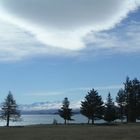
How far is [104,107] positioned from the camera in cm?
11100

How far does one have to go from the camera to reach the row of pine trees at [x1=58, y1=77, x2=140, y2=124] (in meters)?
108

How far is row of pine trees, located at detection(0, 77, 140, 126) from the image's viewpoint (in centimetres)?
10800

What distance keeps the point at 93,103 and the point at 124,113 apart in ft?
43.5

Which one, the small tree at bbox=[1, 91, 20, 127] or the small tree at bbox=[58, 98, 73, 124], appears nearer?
the small tree at bbox=[1, 91, 20, 127]

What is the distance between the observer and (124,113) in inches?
4651

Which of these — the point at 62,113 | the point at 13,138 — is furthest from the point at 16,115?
the point at 13,138

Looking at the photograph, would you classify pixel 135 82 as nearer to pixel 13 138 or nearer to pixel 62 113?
pixel 62 113

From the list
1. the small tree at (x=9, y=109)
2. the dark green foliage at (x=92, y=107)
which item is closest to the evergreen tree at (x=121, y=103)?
the dark green foliage at (x=92, y=107)

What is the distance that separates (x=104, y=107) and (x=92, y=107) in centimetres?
442

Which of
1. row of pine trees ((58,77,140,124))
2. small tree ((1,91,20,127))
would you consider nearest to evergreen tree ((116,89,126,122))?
row of pine trees ((58,77,140,124))

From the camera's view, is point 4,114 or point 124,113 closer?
point 4,114

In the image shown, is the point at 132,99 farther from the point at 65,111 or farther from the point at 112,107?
the point at 65,111

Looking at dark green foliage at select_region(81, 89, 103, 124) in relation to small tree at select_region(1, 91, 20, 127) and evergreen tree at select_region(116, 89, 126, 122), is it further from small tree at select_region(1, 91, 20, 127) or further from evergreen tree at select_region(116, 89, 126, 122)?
small tree at select_region(1, 91, 20, 127)

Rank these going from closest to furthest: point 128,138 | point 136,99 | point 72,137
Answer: point 128,138 → point 72,137 → point 136,99
